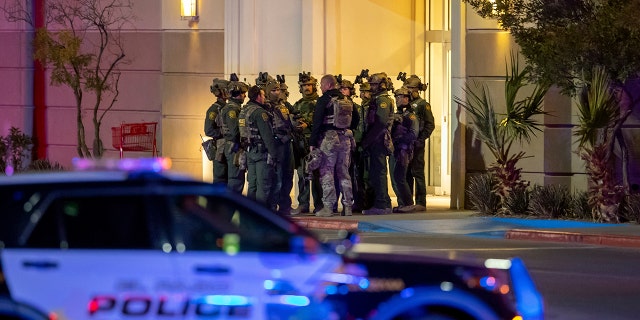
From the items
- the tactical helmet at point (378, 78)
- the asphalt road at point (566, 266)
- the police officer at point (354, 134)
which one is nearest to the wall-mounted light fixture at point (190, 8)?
the police officer at point (354, 134)

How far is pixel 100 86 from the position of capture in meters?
25.3

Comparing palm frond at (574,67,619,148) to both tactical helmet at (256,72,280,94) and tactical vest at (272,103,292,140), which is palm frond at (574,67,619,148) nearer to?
tactical vest at (272,103,292,140)

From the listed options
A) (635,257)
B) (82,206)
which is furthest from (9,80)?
(82,206)

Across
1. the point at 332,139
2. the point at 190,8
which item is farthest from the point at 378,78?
the point at 190,8

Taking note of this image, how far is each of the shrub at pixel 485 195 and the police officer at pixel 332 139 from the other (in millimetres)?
2034

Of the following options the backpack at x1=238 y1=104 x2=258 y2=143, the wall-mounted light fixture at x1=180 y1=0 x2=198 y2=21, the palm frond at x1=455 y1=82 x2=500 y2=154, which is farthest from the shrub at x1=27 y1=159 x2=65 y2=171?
the palm frond at x1=455 y1=82 x2=500 y2=154

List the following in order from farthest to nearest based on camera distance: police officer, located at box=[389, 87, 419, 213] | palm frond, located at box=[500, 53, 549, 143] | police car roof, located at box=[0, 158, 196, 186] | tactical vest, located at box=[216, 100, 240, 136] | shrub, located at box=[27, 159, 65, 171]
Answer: shrub, located at box=[27, 159, 65, 171] → police officer, located at box=[389, 87, 419, 213] → tactical vest, located at box=[216, 100, 240, 136] → palm frond, located at box=[500, 53, 549, 143] → police car roof, located at box=[0, 158, 196, 186]

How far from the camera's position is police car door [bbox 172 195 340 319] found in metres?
7.74

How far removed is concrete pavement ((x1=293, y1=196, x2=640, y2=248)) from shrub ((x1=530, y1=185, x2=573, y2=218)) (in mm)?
320

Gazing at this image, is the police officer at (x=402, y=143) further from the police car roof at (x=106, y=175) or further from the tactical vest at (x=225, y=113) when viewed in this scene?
the police car roof at (x=106, y=175)

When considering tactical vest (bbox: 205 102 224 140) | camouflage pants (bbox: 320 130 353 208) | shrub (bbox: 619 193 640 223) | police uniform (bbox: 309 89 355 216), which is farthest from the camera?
tactical vest (bbox: 205 102 224 140)

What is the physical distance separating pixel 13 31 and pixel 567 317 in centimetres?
1862

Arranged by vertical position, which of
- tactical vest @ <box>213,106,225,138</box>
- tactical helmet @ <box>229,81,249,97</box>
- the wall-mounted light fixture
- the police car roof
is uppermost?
the wall-mounted light fixture

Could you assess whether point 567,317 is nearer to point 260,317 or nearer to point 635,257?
point 260,317
